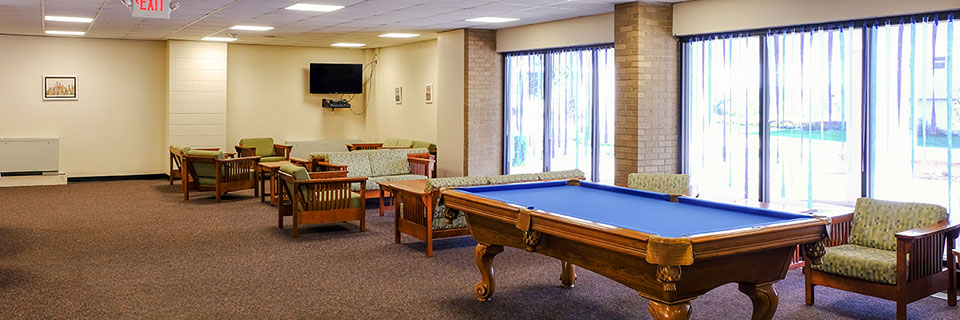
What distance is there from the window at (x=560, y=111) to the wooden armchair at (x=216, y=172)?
3.86 metres

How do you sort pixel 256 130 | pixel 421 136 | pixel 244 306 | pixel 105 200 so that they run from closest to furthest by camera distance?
pixel 244 306
pixel 105 200
pixel 421 136
pixel 256 130

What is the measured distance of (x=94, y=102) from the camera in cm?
1388

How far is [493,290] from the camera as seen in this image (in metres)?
5.49

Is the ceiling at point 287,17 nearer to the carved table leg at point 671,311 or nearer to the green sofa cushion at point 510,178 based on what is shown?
the green sofa cushion at point 510,178

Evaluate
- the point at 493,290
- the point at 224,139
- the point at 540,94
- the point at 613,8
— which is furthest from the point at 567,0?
the point at 224,139

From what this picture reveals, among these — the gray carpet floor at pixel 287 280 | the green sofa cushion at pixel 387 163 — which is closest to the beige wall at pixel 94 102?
the gray carpet floor at pixel 287 280

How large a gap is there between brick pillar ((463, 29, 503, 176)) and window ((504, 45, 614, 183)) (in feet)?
0.59

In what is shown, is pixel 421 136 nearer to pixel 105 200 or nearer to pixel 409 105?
pixel 409 105

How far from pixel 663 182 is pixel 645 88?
1726 millimetres

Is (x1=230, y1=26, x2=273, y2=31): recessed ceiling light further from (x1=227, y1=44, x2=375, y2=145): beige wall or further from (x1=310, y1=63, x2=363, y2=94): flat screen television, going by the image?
(x1=310, y1=63, x2=363, y2=94): flat screen television

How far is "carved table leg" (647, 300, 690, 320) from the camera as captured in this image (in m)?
3.77

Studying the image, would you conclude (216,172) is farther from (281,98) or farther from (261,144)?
(281,98)

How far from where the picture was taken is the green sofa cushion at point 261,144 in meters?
→ 14.2

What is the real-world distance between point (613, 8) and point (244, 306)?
18.3 ft
